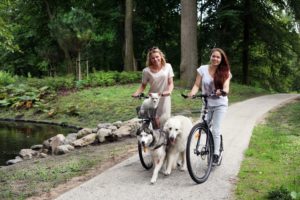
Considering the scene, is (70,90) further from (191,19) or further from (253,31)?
(253,31)

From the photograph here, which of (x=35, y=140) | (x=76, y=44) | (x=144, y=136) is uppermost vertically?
(x=76, y=44)

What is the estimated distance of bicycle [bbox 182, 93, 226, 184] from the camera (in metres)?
6.55

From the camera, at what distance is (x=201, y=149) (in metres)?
6.79

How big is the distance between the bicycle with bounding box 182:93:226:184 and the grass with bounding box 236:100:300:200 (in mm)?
558

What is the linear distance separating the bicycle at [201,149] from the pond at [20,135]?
18.9 feet

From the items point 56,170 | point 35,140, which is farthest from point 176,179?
point 35,140

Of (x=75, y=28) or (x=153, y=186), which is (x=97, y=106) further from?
(x=153, y=186)

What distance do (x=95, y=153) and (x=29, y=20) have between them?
25.9m

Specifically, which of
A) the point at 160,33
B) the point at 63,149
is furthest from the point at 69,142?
the point at 160,33

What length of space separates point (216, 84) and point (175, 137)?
Answer: 110 centimetres

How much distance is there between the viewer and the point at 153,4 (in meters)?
29.9

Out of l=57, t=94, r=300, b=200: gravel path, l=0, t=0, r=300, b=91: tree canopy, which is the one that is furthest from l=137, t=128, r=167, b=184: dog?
l=0, t=0, r=300, b=91: tree canopy

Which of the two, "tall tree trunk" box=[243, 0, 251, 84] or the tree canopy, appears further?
"tall tree trunk" box=[243, 0, 251, 84]

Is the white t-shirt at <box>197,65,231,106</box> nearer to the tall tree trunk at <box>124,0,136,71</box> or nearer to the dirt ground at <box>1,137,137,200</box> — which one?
the dirt ground at <box>1,137,137,200</box>
